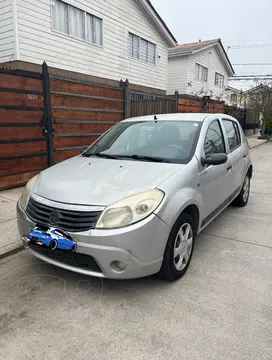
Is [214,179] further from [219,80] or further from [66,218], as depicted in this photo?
[219,80]

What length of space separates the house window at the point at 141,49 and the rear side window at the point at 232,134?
9247mm

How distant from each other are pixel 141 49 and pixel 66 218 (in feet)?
41.5

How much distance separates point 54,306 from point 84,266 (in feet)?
1.36

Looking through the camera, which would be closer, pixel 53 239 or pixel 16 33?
pixel 53 239

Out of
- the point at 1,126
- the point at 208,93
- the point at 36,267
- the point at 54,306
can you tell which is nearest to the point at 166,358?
the point at 54,306

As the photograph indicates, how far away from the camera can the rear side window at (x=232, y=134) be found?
166 inches

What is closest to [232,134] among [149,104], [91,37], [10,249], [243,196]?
[243,196]

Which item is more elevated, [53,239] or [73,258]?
[53,239]

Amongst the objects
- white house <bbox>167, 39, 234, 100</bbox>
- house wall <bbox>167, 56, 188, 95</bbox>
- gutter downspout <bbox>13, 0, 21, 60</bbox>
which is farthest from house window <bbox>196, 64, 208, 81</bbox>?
gutter downspout <bbox>13, 0, 21, 60</bbox>

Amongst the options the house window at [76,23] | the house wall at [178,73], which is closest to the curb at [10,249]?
the house window at [76,23]

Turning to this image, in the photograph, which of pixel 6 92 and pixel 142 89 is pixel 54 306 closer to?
pixel 6 92

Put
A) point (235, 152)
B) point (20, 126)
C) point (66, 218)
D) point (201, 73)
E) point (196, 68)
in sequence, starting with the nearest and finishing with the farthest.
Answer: point (66, 218) → point (235, 152) → point (20, 126) → point (196, 68) → point (201, 73)

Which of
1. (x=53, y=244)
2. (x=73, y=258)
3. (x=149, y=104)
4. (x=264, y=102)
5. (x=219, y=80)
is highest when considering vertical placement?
(x=219, y=80)

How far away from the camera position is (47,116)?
5875mm
